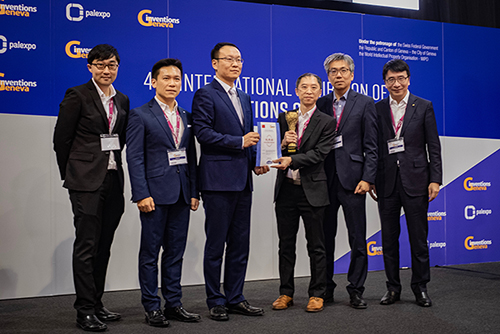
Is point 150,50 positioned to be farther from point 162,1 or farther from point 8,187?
point 8,187

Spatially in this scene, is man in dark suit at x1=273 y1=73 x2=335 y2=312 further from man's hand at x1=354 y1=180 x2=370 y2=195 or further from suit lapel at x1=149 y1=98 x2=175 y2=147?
suit lapel at x1=149 y1=98 x2=175 y2=147

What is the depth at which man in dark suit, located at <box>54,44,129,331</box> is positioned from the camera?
9.59ft

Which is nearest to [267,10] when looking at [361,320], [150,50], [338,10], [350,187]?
[338,10]

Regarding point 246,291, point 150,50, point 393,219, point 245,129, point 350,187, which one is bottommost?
point 246,291

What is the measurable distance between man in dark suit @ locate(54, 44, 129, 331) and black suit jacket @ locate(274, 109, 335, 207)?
118 cm

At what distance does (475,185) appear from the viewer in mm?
5590

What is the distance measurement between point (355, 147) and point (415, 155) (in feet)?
1.62

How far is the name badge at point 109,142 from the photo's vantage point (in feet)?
9.84

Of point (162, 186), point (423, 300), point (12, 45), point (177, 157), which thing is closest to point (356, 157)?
point (423, 300)

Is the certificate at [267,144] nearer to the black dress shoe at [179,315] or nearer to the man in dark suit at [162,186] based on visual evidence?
the man in dark suit at [162,186]

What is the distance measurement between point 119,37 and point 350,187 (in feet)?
8.42

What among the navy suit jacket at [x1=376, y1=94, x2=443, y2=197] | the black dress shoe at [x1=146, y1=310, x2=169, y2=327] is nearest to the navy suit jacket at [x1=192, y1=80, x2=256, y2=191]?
the black dress shoe at [x1=146, y1=310, x2=169, y2=327]

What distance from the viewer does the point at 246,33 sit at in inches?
189

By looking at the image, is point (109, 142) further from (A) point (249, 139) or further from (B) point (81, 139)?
(A) point (249, 139)
